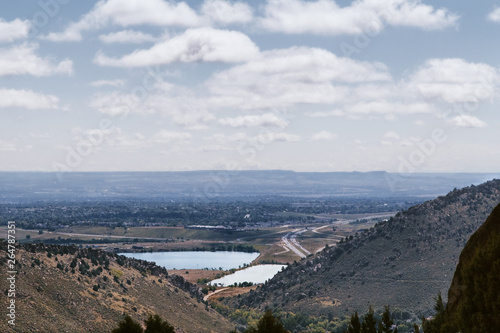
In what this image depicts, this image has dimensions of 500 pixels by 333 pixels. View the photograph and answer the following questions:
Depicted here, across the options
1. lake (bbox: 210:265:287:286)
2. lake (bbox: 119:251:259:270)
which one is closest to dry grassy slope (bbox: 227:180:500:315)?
lake (bbox: 210:265:287:286)

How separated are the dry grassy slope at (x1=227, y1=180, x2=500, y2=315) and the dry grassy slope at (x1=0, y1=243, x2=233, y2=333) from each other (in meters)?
19.4

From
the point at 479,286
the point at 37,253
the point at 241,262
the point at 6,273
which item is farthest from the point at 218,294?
the point at 479,286

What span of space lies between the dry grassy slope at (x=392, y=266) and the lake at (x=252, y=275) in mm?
20257

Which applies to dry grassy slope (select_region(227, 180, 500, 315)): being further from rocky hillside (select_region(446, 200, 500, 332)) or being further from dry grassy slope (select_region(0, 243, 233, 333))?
rocky hillside (select_region(446, 200, 500, 332))

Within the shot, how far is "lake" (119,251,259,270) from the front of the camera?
148 metres

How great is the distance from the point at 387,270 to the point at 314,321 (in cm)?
1839

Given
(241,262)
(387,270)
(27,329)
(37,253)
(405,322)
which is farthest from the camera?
(241,262)

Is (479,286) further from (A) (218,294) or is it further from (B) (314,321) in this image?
(A) (218,294)

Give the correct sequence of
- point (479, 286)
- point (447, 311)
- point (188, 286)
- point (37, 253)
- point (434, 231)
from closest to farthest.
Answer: point (479, 286)
point (447, 311)
point (37, 253)
point (188, 286)
point (434, 231)

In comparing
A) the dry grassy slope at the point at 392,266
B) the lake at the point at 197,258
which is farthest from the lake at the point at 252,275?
the dry grassy slope at the point at 392,266

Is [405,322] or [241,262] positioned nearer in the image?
[405,322]

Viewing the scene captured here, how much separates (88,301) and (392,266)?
48.5 meters

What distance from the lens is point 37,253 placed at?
56.6 metres

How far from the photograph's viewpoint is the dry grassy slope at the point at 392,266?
77.3 m
